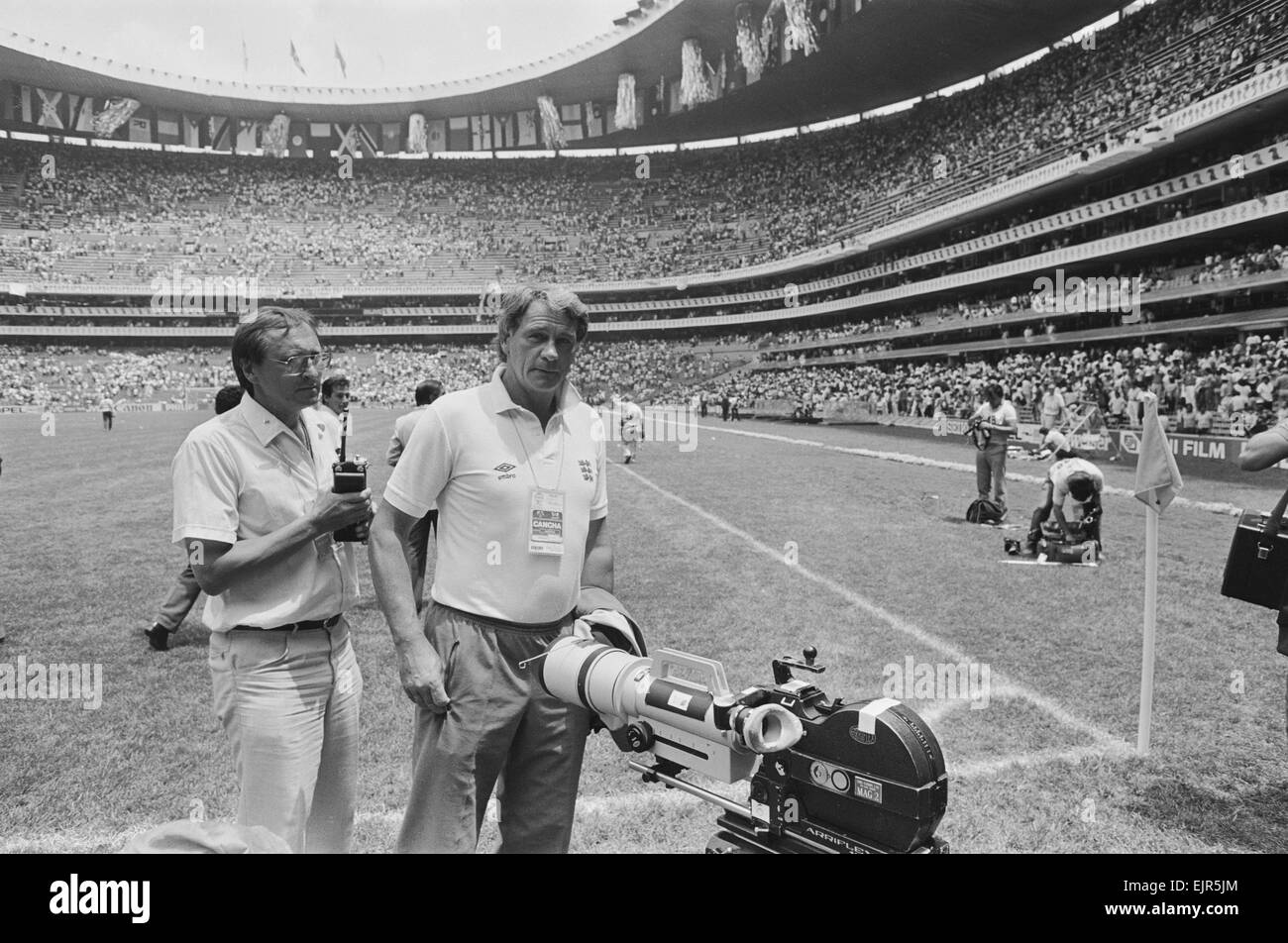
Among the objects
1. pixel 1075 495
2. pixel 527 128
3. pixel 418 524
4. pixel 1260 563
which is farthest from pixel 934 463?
pixel 527 128

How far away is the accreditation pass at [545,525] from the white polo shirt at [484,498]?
2 centimetres

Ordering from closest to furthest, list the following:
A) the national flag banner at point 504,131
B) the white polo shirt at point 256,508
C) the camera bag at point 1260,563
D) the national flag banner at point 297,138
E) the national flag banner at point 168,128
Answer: the white polo shirt at point 256,508, the camera bag at point 1260,563, the national flag banner at point 168,128, the national flag banner at point 504,131, the national flag banner at point 297,138

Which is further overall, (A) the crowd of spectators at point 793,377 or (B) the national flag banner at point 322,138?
(B) the national flag banner at point 322,138

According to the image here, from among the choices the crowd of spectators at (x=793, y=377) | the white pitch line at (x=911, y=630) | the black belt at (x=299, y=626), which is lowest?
the white pitch line at (x=911, y=630)

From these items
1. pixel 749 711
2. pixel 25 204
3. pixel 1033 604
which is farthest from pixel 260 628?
pixel 25 204

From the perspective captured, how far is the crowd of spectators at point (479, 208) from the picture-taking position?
2312 inches

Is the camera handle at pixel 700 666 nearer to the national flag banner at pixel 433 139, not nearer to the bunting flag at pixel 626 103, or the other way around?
the bunting flag at pixel 626 103

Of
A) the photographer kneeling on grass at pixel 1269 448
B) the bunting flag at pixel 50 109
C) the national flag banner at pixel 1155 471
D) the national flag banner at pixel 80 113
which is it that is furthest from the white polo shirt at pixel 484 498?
the national flag banner at pixel 80 113

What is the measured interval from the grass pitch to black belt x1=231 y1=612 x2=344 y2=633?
125 cm

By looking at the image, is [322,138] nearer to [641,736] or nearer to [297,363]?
[297,363]

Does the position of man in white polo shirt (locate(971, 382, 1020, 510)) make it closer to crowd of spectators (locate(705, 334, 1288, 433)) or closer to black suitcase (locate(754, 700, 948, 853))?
crowd of spectators (locate(705, 334, 1288, 433))

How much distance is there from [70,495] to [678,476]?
1142 centimetres

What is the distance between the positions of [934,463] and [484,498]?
61.7 feet

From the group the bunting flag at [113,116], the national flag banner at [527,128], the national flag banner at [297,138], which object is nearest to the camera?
the bunting flag at [113,116]
